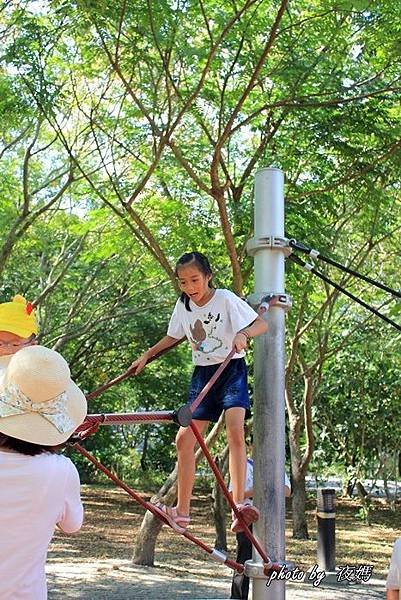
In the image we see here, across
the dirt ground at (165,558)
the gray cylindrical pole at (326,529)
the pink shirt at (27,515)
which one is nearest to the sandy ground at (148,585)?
the dirt ground at (165,558)

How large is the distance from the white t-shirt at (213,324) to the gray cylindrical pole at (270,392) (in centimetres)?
12

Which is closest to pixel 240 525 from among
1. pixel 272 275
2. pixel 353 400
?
pixel 272 275

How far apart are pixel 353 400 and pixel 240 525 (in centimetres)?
1123

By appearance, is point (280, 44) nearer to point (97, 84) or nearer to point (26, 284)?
point (97, 84)

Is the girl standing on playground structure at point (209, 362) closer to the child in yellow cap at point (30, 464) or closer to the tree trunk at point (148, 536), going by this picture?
the child in yellow cap at point (30, 464)

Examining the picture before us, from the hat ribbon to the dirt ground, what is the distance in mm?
4594

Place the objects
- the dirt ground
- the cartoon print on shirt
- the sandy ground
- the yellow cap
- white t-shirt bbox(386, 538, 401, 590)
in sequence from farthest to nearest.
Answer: the dirt ground
the sandy ground
the cartoon print on shirt
the yellow cap
white t-shirt bbox(386, 538, 401, 590)

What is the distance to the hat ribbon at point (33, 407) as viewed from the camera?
1.95 m

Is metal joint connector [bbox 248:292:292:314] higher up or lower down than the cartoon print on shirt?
higher up

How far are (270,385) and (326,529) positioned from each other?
481 centimetres

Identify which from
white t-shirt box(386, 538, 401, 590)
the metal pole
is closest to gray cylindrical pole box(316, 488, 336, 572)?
the metal pole

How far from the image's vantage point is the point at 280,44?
5.89 meters

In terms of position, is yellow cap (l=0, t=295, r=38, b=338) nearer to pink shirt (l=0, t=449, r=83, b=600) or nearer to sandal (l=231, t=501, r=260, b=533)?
pink shirt (l=0, t=449, r=83, b=600)

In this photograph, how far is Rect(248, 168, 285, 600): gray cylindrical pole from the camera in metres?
2.77
